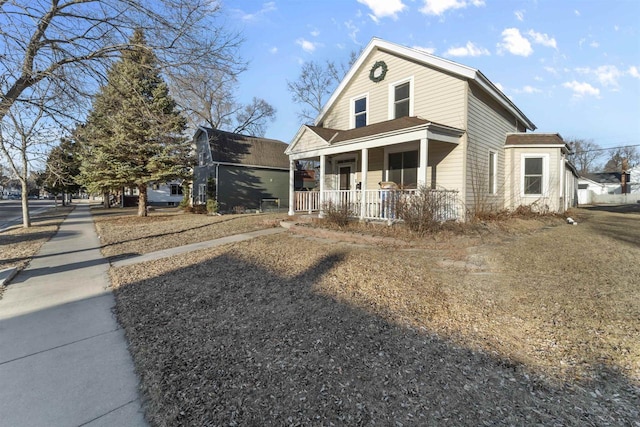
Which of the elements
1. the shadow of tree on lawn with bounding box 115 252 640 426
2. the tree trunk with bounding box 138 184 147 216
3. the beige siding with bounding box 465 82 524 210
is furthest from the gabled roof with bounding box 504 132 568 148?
the tree trunk with bounding box 138 184 147 216

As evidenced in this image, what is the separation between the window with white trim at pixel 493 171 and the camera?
1161 centimetres

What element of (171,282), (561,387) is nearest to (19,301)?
(171,282)

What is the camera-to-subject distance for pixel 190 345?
10.7 ft

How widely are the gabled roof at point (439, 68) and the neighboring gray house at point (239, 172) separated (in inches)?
404

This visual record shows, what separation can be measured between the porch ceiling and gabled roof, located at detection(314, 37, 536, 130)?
1.73 metres

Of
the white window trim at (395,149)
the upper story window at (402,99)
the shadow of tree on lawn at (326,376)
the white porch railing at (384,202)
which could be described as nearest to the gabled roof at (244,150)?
the white porch railing at (384,202)

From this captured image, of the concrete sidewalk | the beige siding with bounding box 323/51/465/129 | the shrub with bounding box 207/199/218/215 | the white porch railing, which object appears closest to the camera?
the concrete sidewalk

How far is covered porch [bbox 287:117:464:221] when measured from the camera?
8820 mm

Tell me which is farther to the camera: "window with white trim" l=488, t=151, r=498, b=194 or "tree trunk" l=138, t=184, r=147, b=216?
"tree trunk" l=138, t=184, r=147, b=216

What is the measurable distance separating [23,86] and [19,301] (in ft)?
14.8

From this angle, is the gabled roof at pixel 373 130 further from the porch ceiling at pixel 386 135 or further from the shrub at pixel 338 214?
the shrub at pixel 338 214

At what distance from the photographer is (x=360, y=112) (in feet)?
43.0

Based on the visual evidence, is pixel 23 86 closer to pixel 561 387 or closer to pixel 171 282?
pixel 171 282

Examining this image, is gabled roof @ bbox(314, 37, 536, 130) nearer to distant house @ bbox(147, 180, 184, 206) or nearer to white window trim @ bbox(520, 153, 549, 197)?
white window trim @ bbox(520, 153, 549, 197)
